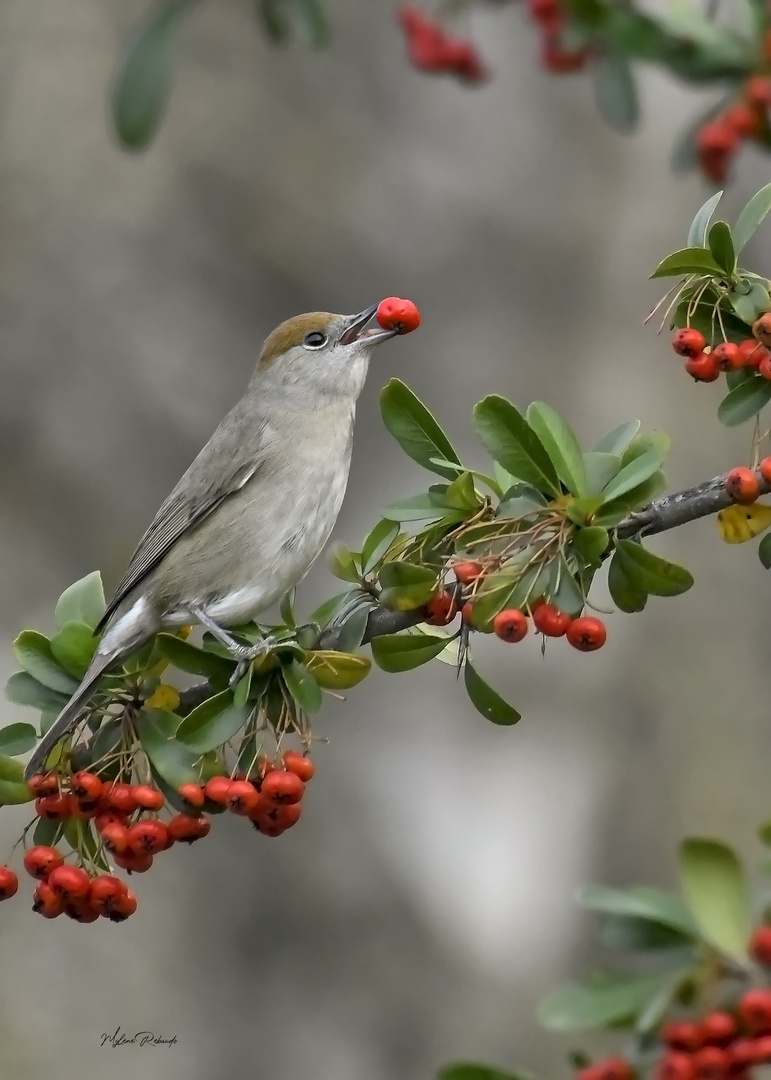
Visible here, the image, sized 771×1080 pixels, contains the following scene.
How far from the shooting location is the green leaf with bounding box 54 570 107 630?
3785mm

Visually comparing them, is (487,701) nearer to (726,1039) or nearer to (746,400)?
(746,400)

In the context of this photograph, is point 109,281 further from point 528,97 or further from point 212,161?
point 528,97

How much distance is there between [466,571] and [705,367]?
2.32ft

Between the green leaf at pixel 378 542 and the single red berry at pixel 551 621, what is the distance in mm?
488

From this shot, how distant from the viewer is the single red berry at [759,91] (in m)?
3.43

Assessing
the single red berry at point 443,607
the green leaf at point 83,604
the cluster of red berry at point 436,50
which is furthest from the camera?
the cluster of red berry at point 436,50

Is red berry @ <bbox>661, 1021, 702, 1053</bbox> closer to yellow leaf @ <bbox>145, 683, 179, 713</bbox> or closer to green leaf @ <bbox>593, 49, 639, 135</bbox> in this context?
yellow leaf @ <bbox>145, 683, 179, 713</bbox>

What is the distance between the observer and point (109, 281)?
8273 mm

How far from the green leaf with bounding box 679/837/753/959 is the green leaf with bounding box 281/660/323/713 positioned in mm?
1241

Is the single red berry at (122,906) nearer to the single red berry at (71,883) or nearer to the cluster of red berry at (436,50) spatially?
the single red berry at (71,883)

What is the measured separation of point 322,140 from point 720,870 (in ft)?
24.1

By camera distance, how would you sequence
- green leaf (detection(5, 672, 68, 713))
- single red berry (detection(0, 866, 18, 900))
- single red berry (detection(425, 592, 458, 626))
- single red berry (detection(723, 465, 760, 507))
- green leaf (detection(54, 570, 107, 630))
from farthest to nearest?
green leaf (detection(54, 570, 107, 630)) → green leaf (detection(5, 672, 68, 713)) → single red berry (detection(0, 866, 18, 900)) → single red berry (detection(425, 592, 458, 626)) → single red berry (detection(723, 465, 760, 507))

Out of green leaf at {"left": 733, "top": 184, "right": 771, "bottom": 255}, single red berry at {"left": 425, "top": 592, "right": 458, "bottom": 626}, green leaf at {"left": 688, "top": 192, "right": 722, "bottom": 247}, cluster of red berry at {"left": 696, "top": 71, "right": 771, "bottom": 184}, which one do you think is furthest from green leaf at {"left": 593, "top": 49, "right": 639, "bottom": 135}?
single red berry at {"left": 425, "top": 592, "right": 458, "bottom": 626}

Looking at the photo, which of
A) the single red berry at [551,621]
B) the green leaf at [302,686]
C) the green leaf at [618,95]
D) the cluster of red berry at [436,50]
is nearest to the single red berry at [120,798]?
the green leaf at [302,686]
